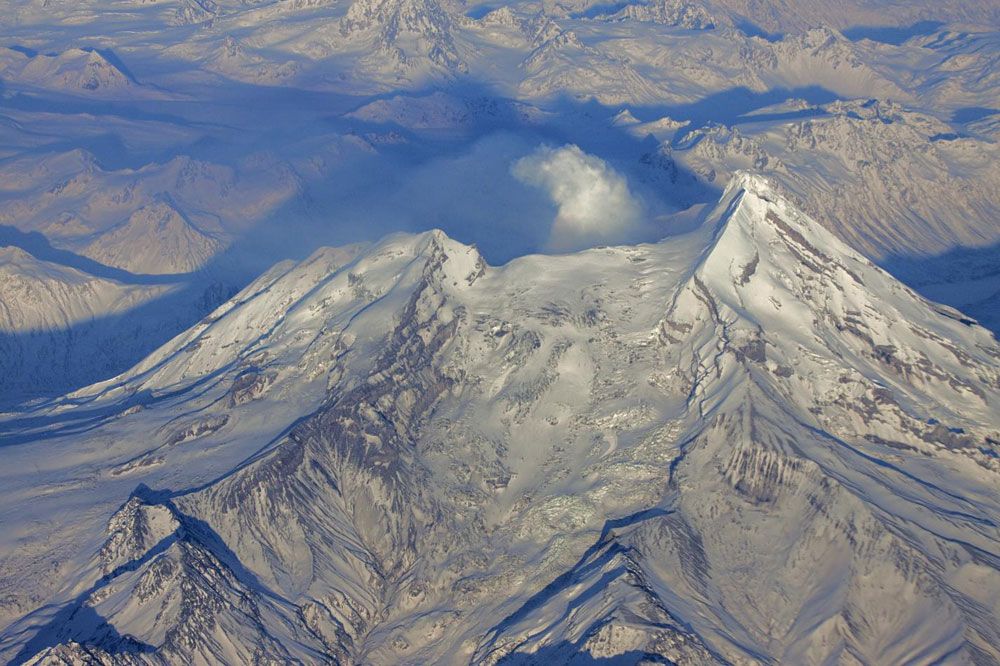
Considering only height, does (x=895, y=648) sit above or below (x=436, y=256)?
below

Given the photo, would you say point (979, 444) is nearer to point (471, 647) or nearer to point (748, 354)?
point (748, 354)

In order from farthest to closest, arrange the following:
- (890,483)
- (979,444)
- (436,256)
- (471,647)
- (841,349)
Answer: (436,256) → (841,349) → (979,444) → (890,483) → (471,647)

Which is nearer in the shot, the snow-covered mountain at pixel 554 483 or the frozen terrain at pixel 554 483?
the frozen terrain at pixel 554 483

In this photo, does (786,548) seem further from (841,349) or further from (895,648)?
(841,349)

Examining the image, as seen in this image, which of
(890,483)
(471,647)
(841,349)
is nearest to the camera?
(471,647)

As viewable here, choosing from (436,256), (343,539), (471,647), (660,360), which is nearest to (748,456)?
(660,360)

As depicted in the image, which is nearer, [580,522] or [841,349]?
[580,522]

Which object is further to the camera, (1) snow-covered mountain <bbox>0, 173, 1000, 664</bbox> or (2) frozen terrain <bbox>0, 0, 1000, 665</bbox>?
(1) snow-covered mountain <bbox>0, 173, 1000, 664</bbox>
